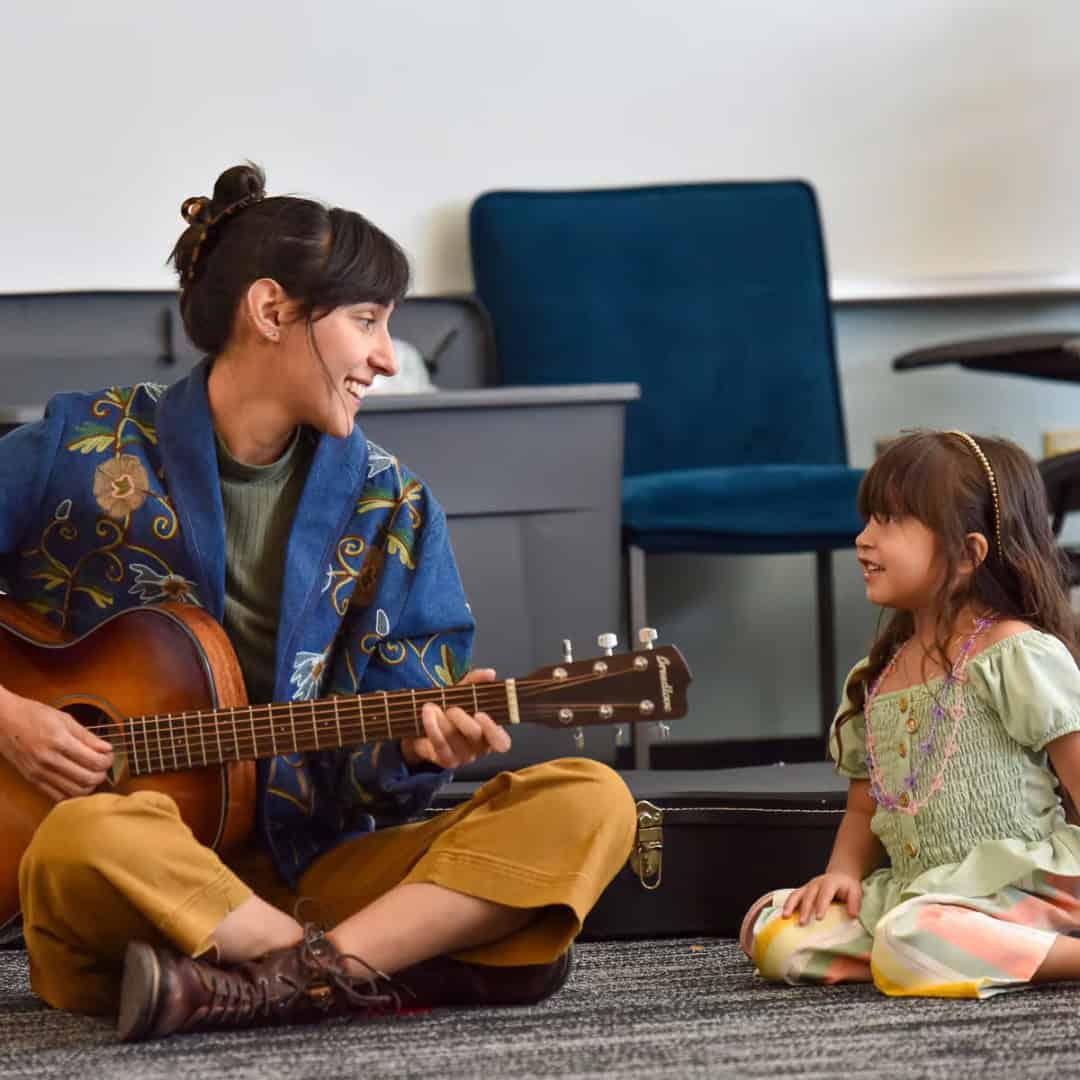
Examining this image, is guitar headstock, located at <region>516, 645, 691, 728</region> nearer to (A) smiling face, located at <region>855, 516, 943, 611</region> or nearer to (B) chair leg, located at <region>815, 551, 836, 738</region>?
(A) smiling face, located at <region>855, 516, 943, 611</region>

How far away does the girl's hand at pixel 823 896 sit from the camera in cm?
150

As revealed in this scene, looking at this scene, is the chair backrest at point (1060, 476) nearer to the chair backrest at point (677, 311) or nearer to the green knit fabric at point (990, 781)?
the chair backrest at point (677, 311)

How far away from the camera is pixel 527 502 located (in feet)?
7.25

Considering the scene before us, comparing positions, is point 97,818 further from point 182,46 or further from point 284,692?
point 182,46

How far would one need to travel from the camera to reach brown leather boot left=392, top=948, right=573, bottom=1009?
4.54 feet

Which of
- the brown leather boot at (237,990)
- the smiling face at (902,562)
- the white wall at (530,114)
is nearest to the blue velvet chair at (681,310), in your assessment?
the white wall at (530,114)

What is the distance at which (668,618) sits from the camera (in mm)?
2912

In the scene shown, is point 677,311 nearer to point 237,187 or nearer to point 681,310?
point 681,310

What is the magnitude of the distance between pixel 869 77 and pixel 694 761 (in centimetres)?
117

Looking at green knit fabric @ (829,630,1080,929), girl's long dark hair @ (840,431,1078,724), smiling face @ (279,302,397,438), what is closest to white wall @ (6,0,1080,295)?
smiling face @ (279,302,397,438)

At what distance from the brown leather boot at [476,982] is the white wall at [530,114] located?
5.34 ft

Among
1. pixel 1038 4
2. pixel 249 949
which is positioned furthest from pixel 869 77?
pixel 249 949

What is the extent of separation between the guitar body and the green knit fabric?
55 centimetres

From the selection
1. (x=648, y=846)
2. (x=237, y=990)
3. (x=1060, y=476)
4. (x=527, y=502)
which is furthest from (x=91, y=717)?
(x=1060, y=476)
